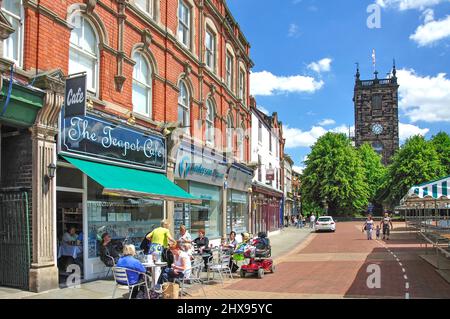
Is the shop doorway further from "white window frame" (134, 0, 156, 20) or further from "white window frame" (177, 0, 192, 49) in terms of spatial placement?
"white window frame" (177, 0, 192, 49)

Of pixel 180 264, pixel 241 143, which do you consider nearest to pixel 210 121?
pixel 241 143

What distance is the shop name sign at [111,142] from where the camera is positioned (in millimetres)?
11844

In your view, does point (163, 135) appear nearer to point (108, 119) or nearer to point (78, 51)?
point (108, 119)

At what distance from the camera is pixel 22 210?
10586mm

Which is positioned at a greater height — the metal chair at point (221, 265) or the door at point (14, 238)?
the door at point (14, 238)

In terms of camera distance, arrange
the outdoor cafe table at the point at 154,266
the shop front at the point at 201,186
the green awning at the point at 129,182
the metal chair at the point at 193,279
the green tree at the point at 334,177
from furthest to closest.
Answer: the green tree at the point at 334,177 → the shop front at the point at 201,186 → the green awning at the point at 129,182 → the metal chair at the point at 193,279 → the outdoor cafe table at the point at 154,266

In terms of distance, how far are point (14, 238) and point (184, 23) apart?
1261 centimetres

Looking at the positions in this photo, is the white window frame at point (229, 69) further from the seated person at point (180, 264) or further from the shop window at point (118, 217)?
the seated person at point (180, 264)

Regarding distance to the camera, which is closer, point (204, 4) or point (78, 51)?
point (78, 51)

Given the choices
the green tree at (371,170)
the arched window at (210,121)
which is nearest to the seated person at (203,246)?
the arched window at (210,121)

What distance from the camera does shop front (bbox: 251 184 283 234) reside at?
113 feet

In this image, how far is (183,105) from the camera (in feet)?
65.5

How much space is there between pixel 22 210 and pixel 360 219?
62566 millimetres
